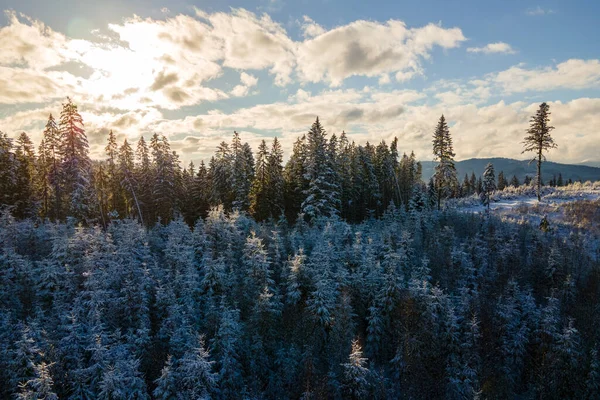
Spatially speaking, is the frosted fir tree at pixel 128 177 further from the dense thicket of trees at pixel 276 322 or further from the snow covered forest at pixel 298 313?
the dense thicket of trees at pixel 276 322

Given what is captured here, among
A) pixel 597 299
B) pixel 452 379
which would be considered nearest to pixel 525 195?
pixel 597 299

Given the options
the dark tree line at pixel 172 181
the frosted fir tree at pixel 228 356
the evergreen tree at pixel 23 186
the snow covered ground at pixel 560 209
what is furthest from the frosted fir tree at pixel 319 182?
the evergreen tree at pixel 23 186

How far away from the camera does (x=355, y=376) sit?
19.3m

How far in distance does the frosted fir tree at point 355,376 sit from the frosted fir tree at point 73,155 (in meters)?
40.1

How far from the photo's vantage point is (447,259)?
31.4 meters

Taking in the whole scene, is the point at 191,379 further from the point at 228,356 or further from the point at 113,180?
the point at 113,180

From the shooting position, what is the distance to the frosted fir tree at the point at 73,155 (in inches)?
1623

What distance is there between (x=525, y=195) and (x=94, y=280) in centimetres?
6250

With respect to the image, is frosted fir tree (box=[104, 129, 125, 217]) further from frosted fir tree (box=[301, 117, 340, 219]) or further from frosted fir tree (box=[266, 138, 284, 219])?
frosted fir tree (box=[301, 117, 340, 219])

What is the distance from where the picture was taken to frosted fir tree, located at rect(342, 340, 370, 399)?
19.2 m

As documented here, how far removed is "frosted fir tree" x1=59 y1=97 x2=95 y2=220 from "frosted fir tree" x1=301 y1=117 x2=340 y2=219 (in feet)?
96.2

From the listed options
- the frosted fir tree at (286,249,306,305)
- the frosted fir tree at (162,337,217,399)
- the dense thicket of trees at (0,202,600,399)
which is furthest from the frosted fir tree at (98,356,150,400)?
the frosted fir tree at (286,249,306,305)

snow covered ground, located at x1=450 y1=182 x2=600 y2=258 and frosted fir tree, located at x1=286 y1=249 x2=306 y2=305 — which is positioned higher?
snow covered ground, located at x1=450 y1=182 x2=600 y2=258

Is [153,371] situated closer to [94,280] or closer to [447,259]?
[94,280]
